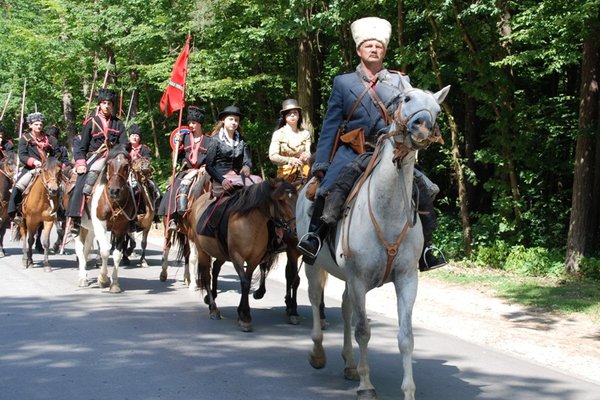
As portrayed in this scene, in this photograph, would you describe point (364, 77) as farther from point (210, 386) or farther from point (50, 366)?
point (50, 366)

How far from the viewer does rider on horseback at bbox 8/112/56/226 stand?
1783cm

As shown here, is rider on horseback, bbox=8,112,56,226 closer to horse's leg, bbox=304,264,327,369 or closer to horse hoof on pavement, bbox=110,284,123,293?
horse hoof on pavement, bbox=110,284,123,293

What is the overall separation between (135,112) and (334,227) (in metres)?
27.9

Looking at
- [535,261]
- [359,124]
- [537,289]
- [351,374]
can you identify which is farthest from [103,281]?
[535,261]

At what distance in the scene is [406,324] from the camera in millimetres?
6484

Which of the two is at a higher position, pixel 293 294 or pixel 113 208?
pixel 113 208

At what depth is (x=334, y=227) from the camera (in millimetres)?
7340

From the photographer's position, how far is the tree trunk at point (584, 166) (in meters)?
16.1

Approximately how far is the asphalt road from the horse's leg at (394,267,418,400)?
0.72 m

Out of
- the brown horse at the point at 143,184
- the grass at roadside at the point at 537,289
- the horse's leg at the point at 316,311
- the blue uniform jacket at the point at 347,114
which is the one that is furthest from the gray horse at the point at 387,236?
the brown horse at the point at 143,184

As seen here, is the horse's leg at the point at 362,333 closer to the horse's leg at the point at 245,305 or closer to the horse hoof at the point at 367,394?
the horse hoof at the point at 367,394

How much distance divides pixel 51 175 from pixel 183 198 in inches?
171

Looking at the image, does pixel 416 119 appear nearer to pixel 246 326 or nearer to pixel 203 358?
pixel 203 358

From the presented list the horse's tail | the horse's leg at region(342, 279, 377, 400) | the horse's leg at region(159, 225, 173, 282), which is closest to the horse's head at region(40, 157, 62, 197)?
the horse's leg at region(159, 225, 173, 282)
